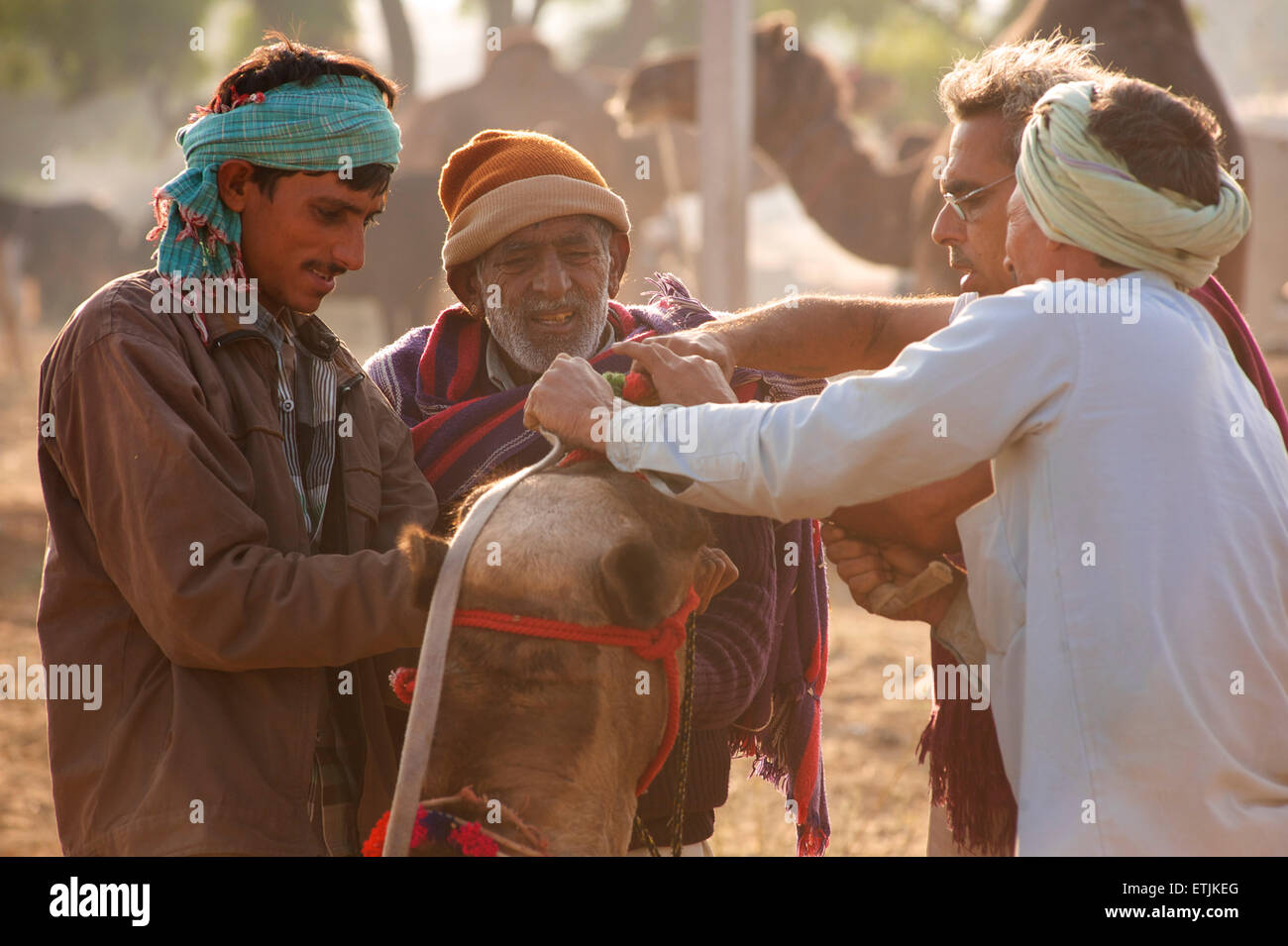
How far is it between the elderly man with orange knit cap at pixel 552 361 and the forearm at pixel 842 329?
0.11m

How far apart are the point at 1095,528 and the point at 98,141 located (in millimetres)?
63689

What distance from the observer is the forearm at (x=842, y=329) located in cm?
284

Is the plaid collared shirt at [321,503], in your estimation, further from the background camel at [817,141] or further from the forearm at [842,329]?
the background camel at [817,141]

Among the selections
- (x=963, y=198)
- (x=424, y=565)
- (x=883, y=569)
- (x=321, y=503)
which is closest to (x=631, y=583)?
(x=424, y=565)

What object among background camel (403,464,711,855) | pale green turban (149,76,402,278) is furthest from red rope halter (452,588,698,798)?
pale green turban (149,76,402,278)

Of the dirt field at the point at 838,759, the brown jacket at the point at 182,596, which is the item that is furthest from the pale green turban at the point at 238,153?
the dirt field at the point at 838,759

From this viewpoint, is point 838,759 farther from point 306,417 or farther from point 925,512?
point 306,417

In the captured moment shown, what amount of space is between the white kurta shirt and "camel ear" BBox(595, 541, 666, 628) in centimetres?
21

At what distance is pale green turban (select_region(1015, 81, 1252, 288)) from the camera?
1993mm

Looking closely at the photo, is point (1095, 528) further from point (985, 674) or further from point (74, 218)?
point (74, 218)

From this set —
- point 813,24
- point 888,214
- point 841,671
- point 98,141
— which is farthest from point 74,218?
point 98,141

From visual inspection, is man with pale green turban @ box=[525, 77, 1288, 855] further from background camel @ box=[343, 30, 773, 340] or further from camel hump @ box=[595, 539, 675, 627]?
background camel @ box=[343, 30, 773, 340]

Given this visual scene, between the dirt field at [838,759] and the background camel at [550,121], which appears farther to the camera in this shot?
the background camel at [550,121]

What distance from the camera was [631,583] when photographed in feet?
6.40
